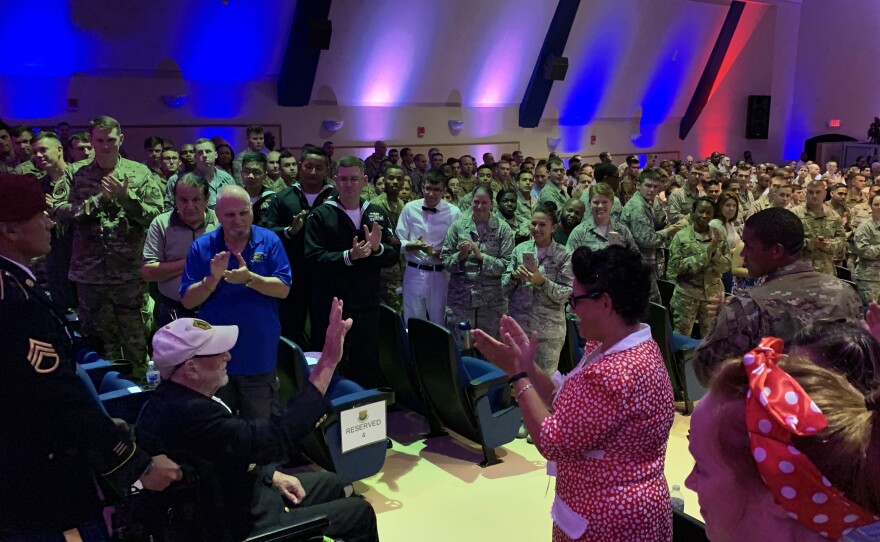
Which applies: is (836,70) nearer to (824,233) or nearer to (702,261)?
(824,233)

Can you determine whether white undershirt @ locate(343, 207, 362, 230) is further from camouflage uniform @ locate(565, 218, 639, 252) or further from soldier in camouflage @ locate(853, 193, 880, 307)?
soldier in camouflage @ locate(853, 193, 880, 307)

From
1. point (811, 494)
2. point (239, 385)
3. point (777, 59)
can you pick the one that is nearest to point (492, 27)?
point (777, 59)

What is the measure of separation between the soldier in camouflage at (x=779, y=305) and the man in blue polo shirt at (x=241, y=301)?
2.02 metres

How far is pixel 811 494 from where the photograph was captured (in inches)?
41.2

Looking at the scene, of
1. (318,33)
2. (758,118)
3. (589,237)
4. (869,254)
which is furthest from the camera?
(758,118)

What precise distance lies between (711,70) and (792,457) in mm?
18571

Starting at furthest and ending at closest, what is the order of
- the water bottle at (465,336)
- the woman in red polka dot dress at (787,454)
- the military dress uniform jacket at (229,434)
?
the water bottle at (465,336) → the military dress uniform jacket at (229,434) → the woman in red polka dot dress at (787,454)

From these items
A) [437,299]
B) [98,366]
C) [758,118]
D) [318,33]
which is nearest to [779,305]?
[437,299]

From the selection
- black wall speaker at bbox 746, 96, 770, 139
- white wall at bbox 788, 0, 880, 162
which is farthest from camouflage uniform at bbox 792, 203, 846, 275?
white wall at bbox 788, 0, 880, 162

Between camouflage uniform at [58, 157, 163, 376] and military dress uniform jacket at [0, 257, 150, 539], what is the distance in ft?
9.33

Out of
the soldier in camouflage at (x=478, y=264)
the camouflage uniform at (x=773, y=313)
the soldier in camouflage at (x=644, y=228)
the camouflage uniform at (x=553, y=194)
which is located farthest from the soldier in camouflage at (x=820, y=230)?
the camouflage uniform at (x=773, y=313)

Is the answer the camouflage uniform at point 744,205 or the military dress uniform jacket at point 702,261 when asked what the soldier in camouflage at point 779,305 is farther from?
the camouflage uniform at point 744,205

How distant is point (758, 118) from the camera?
1875cm

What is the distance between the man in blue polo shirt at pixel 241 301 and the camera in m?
3.61
